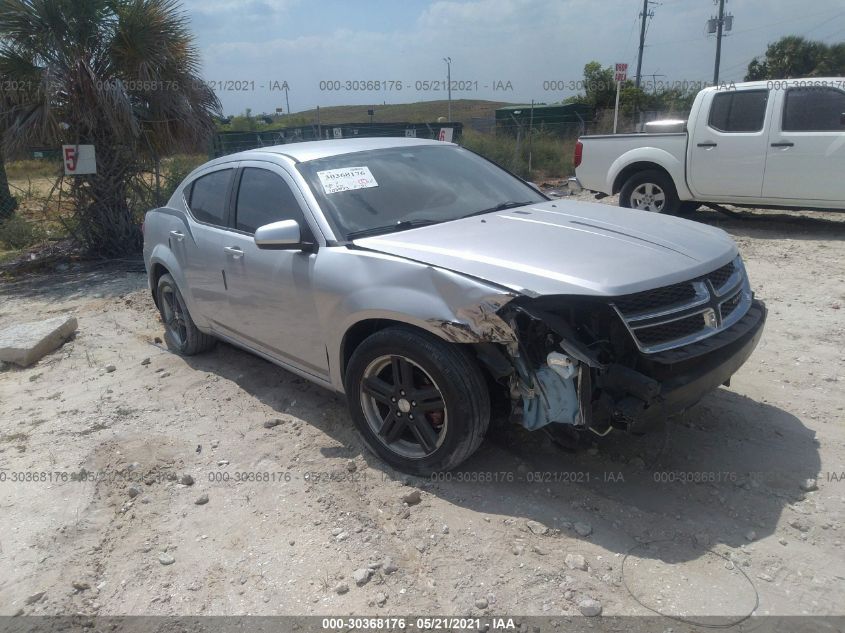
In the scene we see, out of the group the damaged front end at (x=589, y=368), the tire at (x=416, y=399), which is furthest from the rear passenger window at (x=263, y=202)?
the damaged front end at (x=589, y=368)

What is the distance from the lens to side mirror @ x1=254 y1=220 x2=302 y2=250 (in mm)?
3676

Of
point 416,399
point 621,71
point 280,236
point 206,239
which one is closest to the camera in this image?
point 416,399

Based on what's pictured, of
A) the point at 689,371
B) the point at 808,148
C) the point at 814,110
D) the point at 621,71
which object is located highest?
the point at 621,71

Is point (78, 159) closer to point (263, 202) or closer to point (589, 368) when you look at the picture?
point (263, 202)

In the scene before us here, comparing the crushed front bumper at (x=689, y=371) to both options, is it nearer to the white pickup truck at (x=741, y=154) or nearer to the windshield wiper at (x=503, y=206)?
the windshield wiper at (x=503, y=206)

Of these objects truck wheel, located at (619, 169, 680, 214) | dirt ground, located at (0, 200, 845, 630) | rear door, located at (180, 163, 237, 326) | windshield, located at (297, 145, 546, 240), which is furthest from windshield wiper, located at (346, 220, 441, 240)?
truck wheel, located at (619, 169, 680, 214)

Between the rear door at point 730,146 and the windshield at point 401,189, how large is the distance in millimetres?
5345

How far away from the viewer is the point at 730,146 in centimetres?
879

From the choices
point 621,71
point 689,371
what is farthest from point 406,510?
point 621,71

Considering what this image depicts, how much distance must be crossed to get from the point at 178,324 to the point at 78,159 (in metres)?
5.14

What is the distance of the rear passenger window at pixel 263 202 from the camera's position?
13.4 feet

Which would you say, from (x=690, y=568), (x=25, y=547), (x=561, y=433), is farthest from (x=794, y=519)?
(x=25, y=547)

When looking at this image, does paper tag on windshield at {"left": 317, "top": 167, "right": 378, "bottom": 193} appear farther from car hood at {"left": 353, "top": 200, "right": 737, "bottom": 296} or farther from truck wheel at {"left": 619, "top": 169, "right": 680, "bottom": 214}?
truck wheel at {"left": 619, "top": 169, "right": 680, "bottom": 214}

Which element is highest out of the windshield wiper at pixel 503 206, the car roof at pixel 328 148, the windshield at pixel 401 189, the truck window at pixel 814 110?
the truck window at pixel 814 110
